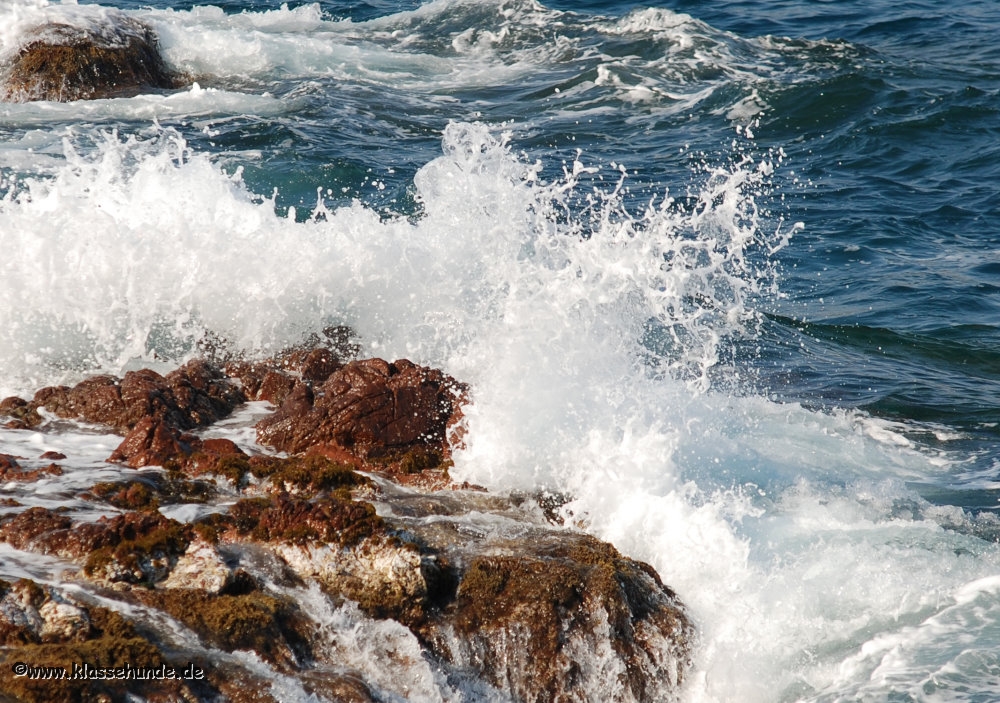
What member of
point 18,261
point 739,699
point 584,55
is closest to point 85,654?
point 739,699

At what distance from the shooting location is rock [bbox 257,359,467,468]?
18.9 feet

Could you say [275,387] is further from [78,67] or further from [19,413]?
[78,67]

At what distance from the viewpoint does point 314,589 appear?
4.24 m

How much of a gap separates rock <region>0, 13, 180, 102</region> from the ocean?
523mm

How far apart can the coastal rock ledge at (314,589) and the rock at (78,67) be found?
32.5 feet

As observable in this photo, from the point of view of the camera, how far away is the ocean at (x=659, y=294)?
5125 mm

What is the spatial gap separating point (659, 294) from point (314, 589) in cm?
387

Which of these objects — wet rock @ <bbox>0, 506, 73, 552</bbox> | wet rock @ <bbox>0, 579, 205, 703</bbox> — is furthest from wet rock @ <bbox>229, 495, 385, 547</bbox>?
wet rock @ <bbox>0, 579, 205, 703</bbox>

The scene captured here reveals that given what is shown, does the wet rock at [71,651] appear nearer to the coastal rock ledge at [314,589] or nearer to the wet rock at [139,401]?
the coastal rock ledge at [314,589]

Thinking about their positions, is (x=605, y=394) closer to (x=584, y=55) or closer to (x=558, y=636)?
(x=558, y=636)

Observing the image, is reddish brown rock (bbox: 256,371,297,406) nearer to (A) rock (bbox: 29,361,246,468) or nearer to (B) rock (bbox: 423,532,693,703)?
(A) rock (bbox: 29,361,246,468)

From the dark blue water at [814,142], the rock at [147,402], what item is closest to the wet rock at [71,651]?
the rock at [147,402]

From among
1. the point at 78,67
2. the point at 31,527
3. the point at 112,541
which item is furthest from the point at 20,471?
the point at 78,67

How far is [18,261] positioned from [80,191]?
96 cm
